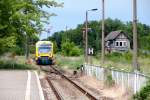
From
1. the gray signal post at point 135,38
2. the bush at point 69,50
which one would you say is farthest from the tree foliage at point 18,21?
the bush at point 69,50

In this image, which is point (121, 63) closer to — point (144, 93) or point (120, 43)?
point (144, 93)

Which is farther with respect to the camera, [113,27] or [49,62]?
[113,27]

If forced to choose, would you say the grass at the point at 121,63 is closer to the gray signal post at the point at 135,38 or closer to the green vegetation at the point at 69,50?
the gray signal post at the point at 135,38

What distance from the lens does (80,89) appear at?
35406mm

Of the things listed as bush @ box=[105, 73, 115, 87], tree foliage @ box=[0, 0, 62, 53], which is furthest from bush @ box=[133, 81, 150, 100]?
tree foliage @ box=[0, 0, 62, 53]

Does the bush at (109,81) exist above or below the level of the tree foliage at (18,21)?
below

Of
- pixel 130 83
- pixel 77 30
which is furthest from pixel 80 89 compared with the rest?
pixel 77 30

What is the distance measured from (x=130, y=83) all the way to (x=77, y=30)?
153204mm

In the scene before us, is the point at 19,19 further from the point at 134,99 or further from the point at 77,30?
the point at 77,30

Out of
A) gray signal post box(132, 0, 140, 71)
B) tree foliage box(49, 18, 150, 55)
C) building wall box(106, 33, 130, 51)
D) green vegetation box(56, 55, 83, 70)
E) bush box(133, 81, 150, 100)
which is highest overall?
tree foliage box(49, 18, 150, 55)

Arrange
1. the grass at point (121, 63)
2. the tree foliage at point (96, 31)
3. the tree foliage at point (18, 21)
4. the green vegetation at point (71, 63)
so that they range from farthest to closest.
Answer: the tree foliage at point (96, 31)
the green vegetation at point (71, 63)
the tree foliage at point (18, 21)
the grass at point (121, 63)

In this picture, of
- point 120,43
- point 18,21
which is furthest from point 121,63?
point 120,43

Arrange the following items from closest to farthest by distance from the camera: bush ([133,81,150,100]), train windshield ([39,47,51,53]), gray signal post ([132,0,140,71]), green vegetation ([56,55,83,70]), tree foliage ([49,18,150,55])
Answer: bush ([133,81,150,100])
gray signal post ([132,0,140,71])
green vegetation ([56,55,83,70])
train windshield ([39,47,51,53])
tree foliage ([49,18,150,55])

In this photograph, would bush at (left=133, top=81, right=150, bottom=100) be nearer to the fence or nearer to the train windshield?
the fence
